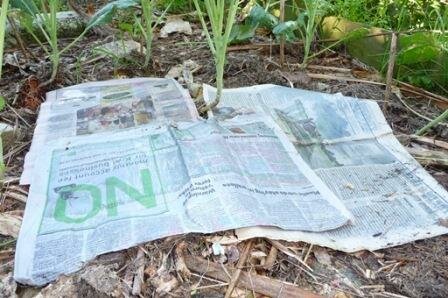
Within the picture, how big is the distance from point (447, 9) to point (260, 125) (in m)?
0.83

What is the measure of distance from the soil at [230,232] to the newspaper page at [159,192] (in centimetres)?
4

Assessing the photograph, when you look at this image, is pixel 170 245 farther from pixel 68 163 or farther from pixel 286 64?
pixel 286 64

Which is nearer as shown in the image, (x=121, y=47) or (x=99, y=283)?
(x=99, y=283)

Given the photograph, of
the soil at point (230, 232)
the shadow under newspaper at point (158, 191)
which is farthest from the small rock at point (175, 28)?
the shadow under newspaper at point (158, 191)

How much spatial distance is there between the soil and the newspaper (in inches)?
2.5

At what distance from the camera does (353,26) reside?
1731mm

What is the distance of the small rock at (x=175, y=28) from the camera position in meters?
1.91

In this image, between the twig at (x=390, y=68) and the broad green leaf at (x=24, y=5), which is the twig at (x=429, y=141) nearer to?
the twig at (x=390, y=68)

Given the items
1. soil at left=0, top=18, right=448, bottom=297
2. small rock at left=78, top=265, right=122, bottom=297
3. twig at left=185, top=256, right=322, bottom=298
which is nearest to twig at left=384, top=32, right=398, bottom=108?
soil at left=0, top=18, right=448, bottom=297

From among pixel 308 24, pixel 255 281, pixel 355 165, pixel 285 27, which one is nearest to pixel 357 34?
pixel 308 24

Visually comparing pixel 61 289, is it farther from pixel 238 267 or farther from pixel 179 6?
pixel 179 6

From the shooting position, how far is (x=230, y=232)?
91cm

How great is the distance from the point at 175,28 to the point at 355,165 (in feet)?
3.34

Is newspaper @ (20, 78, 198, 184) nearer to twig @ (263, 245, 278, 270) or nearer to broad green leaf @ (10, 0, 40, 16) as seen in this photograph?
broad green leaf @ (10, 0, 40, 16)
